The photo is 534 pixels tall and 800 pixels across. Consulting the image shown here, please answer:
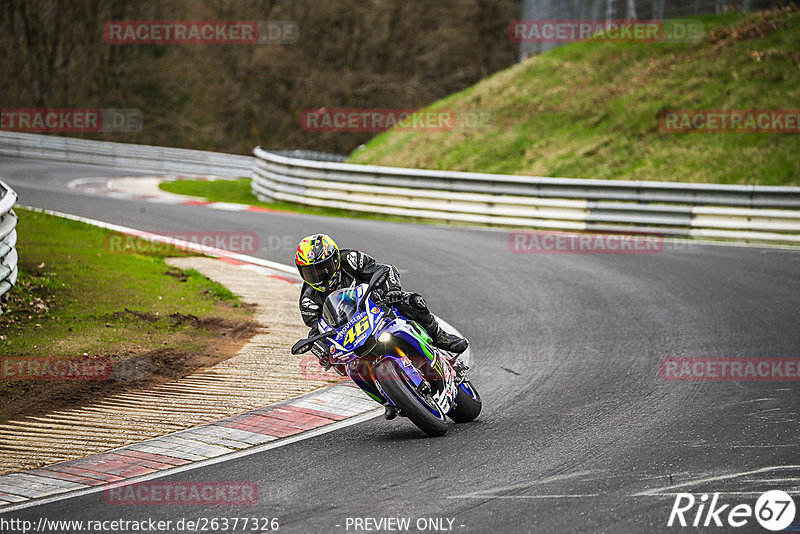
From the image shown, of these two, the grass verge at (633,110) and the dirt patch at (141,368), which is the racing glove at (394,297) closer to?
the dirt patch at (141,368)

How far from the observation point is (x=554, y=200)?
19.2 meters

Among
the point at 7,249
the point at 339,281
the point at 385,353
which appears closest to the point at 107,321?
the point at 7,249

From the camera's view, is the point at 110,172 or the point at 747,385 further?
the point at 110,172

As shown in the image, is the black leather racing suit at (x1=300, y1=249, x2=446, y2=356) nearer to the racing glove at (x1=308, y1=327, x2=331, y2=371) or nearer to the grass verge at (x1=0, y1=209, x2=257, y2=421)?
the racing glove at (x1=308, y1=327, x2=331, y2=371)

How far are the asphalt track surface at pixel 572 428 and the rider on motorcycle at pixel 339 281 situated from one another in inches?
35.2

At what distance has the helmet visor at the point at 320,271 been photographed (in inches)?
269

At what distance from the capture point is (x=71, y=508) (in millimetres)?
5668

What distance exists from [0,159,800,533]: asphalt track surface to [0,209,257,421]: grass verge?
2.59m

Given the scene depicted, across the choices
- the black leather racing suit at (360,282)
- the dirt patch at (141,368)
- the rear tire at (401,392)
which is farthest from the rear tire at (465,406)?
the dirt patch at (141,368)

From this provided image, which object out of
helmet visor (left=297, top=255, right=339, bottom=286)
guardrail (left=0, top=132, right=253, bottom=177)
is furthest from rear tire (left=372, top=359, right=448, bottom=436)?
guardrail (left=0, top=132, right=253, bottom=177)

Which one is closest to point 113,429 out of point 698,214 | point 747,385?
point 747,385

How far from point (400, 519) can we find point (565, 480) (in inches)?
49.2

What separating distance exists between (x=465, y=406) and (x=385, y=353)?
975mm

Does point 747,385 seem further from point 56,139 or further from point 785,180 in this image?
point 56,139
